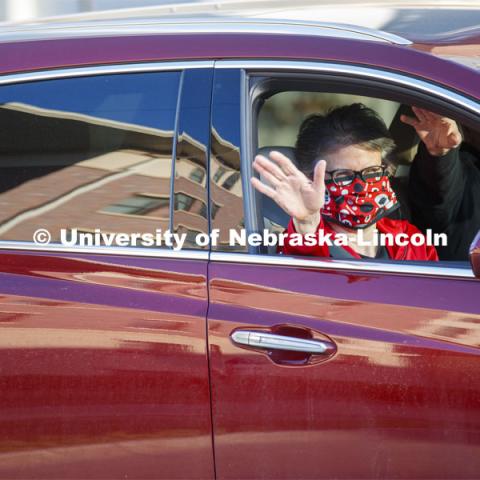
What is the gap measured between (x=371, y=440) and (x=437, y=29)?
50.2 inches

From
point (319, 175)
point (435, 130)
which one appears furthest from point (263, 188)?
point (435, 130)

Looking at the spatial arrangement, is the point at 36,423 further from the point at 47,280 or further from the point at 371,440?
the point at 371,440

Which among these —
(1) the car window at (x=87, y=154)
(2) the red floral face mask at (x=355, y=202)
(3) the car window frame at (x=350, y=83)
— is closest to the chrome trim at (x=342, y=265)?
(3) the car window frame at (x=350, y=83)

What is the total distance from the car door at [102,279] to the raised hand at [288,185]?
16 centimetres

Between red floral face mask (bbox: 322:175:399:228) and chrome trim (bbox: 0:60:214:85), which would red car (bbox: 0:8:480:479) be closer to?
chrome trim (bbox: 0:60:214:85)

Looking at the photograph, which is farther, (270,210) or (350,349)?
(270,210)

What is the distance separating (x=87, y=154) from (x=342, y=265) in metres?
0.73

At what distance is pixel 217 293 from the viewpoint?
2.57 m

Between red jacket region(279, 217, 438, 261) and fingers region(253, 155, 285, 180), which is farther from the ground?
fingers region(253, 155, 285, 180)

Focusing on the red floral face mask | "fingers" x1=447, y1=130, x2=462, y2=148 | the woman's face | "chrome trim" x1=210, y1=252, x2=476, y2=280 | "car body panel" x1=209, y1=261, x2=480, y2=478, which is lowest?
"car body panel" x1=209, y1=261, x2=480, y2=478

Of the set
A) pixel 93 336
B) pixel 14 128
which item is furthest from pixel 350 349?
pixel 14 128

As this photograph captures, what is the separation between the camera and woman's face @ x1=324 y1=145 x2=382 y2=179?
2930mm

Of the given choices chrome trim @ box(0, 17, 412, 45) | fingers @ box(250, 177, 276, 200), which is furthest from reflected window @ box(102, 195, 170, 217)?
chrome trim @ box(0, 17, 412, 45)

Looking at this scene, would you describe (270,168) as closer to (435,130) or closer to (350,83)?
(350,83)
